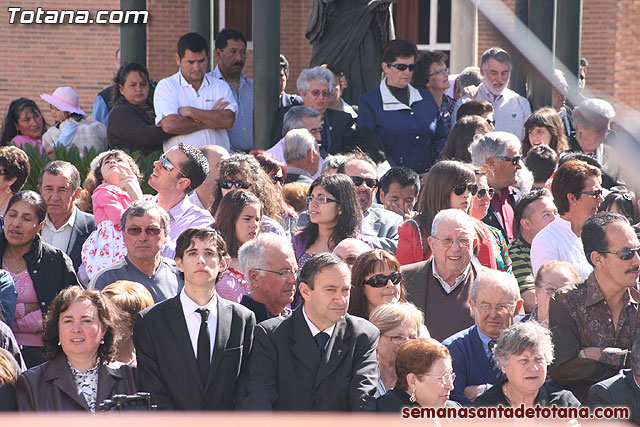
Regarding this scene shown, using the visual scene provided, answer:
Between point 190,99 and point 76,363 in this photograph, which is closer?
point 76,363

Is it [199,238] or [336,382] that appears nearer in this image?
[336,382]

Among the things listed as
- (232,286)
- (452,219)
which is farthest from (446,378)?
(232,286)

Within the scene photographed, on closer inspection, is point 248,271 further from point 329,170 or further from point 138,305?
point 329,170

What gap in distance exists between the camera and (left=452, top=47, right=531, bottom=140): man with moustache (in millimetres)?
8672

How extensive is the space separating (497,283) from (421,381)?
864mm

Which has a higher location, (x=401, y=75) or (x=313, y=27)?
(x=313, y=27)

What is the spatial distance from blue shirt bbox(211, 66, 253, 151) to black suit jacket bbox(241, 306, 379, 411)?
470 centimetres

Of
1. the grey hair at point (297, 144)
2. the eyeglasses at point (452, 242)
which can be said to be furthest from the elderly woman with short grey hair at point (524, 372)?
the grey hair at point (297, 144)

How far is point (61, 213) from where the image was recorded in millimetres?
5875

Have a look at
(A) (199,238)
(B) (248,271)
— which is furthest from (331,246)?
(A) (199,238)

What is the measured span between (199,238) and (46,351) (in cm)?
87

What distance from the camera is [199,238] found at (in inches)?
178

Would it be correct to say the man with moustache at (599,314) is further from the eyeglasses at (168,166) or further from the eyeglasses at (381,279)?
the eyeglasses at (168,166)

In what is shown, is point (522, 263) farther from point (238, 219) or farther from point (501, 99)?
point (501, 99)
